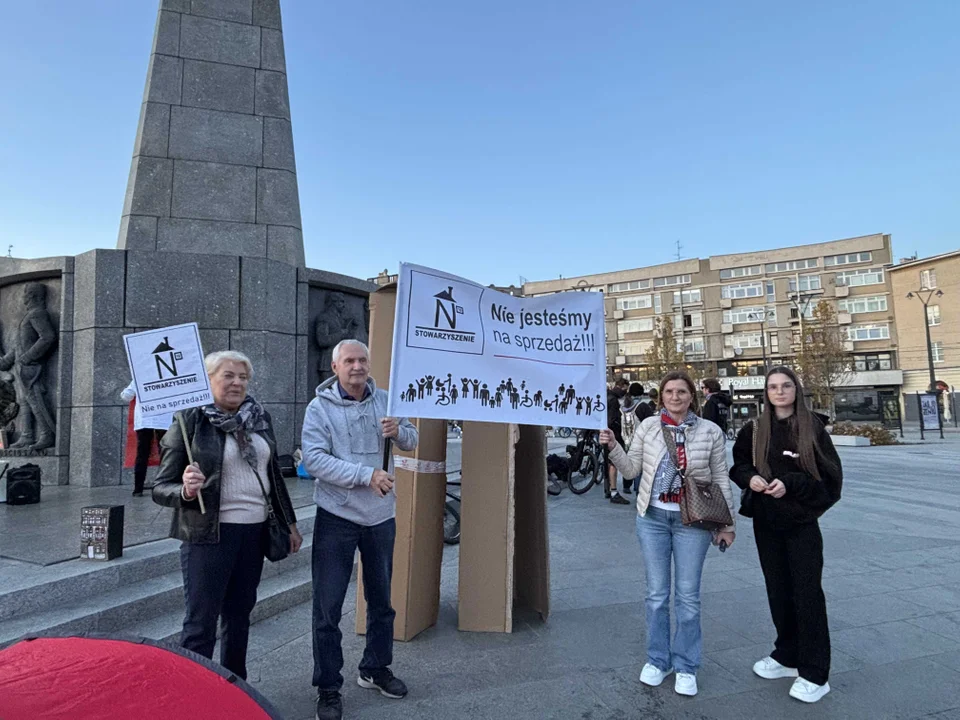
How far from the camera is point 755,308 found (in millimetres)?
58562

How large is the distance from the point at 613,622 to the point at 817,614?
4.85 ft

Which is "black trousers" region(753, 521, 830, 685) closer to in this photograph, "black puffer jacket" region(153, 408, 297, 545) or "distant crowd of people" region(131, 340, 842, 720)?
"distant crowd of people" region(131, 340, 842, 720)

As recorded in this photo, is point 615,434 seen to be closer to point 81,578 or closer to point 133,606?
point 133,606

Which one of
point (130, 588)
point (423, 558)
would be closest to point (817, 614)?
point (423, 558)

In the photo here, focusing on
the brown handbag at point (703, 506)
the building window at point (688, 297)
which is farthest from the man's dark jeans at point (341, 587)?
the building window at point (688, 297)


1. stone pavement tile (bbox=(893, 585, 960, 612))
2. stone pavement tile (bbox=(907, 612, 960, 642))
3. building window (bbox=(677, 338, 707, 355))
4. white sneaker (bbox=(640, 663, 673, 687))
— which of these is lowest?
stone pavement tile (bbox=(907, 612, 960, 642))

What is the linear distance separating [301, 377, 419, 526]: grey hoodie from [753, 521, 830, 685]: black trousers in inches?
84.3

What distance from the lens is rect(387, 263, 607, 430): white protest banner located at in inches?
124

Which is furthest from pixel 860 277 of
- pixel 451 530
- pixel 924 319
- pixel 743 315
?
pixel 451 530

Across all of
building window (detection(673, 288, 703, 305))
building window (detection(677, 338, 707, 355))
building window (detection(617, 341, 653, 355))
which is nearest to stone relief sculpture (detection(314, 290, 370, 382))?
building window (detection(677, 338, 707, 355))

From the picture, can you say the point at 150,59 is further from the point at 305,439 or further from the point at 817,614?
the point at 817,614

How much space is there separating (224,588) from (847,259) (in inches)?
2553

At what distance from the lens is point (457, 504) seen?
6.39m

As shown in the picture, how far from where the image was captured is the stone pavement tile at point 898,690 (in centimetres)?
304
